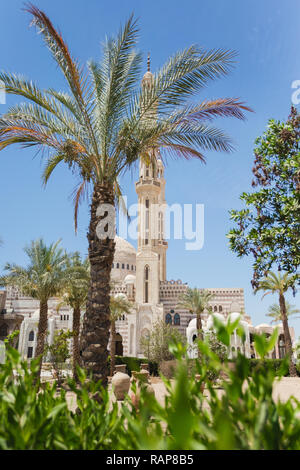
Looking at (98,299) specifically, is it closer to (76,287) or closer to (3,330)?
(76,287)

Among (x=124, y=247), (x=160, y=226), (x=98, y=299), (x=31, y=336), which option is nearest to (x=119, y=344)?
(x=31, y=336)

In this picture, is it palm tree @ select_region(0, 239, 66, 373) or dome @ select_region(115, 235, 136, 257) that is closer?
palm tree @ select_region(0, 239, 66, 373)

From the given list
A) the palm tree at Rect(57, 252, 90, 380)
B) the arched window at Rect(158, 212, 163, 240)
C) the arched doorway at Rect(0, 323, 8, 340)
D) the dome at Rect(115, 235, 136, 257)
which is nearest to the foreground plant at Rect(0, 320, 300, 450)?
the palm tree at Rect(57, 252, 90, 380)

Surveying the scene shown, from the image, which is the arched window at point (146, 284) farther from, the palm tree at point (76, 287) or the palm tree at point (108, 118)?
the palm tree at point (108, 118)

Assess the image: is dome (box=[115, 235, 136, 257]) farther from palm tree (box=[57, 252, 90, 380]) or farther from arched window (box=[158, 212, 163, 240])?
palm tree (box=[57, 252, 90, 380])

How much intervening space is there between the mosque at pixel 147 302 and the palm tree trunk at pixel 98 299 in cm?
2973

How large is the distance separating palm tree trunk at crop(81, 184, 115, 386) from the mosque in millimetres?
29728

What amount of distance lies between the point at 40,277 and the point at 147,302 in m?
24.7

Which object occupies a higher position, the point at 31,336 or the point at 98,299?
the point at 98,299

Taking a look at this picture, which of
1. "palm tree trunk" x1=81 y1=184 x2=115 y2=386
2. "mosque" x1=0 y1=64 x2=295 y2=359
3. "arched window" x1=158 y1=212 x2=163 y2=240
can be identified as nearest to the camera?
"palm tree trunk" x1=81 y1=184 x2=115 y2=386

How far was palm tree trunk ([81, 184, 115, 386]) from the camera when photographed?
6668mm

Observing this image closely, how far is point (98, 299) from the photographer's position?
23.0 feet

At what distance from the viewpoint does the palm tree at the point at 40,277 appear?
1842 centimetres

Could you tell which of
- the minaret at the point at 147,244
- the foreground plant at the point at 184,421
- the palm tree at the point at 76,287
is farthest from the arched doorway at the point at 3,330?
the foreground plant at the point at 184,421
